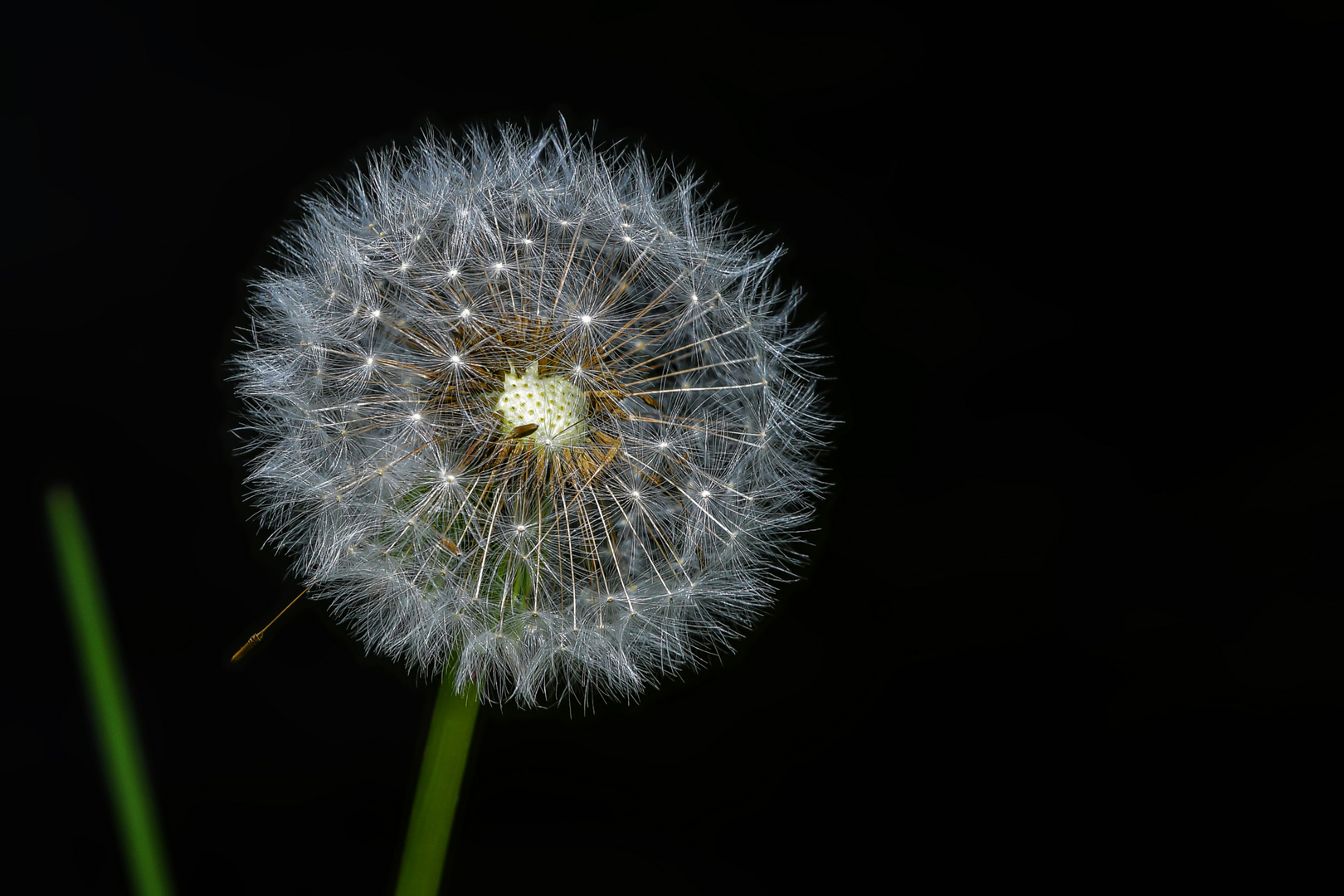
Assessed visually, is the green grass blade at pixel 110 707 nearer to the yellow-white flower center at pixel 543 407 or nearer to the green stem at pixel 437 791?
the green stem at pixel 437 791

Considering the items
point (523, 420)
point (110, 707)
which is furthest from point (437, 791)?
point (523, 420)

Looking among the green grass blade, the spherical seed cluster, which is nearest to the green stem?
the spherical seed cluster

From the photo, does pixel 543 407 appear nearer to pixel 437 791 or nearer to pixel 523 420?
pixel 523 420

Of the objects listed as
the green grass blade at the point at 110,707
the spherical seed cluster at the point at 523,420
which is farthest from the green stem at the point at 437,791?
the green grass blade at the point at 110,707

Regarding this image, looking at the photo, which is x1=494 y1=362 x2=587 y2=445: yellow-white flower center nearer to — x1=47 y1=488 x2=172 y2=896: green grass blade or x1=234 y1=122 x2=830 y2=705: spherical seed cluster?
x1=234 y1=122 x2=830 y2=705: spherical seed cluster

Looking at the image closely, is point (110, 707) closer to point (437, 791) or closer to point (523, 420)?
point (437, 791)

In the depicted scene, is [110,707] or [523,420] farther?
[523,420]

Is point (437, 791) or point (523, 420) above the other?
point (523, 420)
